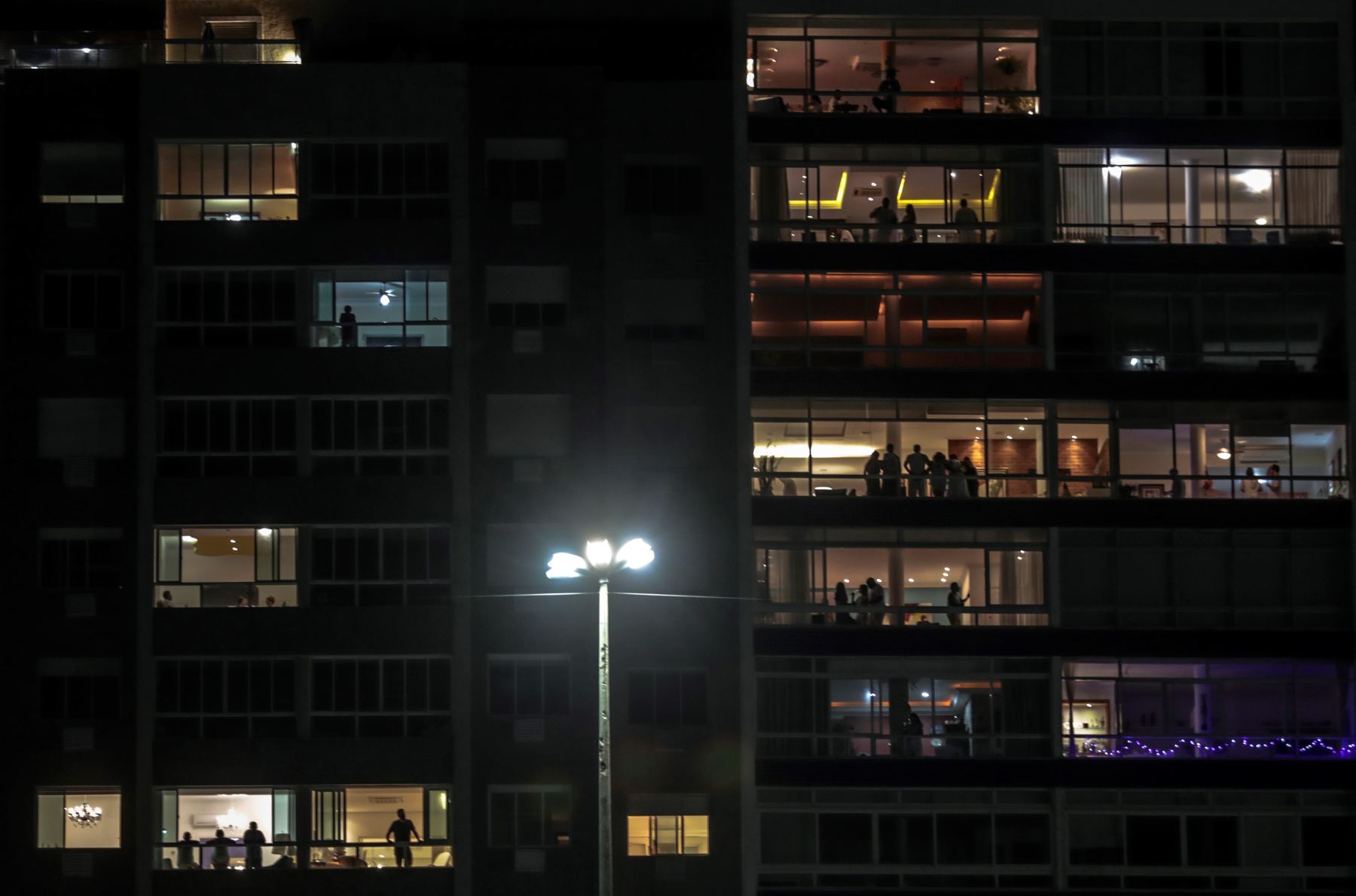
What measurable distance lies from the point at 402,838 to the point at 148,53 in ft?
69.1

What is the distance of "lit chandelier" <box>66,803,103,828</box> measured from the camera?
4553 cm

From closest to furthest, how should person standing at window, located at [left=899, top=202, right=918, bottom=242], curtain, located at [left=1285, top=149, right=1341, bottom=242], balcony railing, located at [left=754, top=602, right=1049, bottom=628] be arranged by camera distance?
balcony railing, located at [left=754, top=602, right=1049, bottom=628], person standing at window, located at [left=899, top=202, right=918, bottom=242], curtain, located at [left=1285, top=149, right=1341, bottom=242]

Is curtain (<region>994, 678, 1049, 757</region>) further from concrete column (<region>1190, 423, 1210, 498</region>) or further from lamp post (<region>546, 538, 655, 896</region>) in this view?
lamp post (<region>546, 538, 655, 896</region>)

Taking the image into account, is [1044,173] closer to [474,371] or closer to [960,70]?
[960,70]

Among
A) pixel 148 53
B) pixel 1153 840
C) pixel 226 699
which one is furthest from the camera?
pixel 148 53

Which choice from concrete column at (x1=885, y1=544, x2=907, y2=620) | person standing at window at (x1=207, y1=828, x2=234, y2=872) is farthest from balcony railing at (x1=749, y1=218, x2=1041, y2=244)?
person standing at window at (x1=207, y1=828, x2=234, y2=872)

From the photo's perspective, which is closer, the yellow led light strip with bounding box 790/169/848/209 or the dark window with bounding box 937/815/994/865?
the dark window with bounding box 937/815/994/865

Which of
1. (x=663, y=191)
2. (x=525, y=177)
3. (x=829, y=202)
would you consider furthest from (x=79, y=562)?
(x=829, y=202)

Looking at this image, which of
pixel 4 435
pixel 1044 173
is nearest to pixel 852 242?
pixel 1044 173

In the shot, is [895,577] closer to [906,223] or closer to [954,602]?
[954,602]

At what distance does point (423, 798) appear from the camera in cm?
4553

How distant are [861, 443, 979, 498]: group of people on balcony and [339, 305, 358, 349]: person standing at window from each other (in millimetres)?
13214

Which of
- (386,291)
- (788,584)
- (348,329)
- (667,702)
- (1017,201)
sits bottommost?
(667,702)

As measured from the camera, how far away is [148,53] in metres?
48.7
